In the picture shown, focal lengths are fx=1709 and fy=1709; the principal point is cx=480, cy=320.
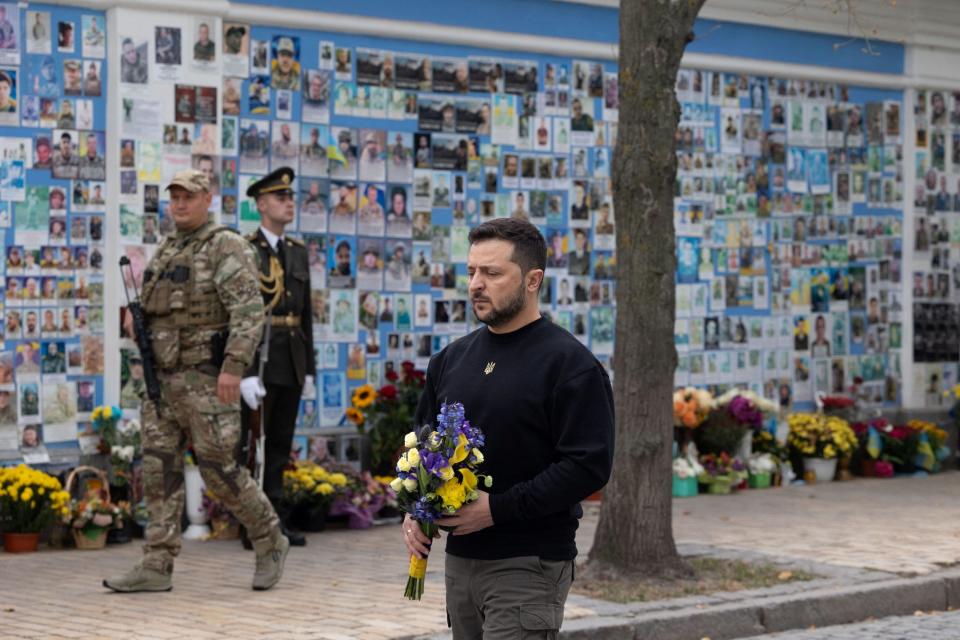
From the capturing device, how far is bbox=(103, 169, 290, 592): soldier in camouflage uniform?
933 centimetres

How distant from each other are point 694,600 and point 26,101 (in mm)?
5629

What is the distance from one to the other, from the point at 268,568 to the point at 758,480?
21.0 ft

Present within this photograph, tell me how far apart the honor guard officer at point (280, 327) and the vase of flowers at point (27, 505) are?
1.33 meters

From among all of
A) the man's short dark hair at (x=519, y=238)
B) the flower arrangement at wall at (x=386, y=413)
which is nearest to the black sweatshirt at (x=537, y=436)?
the man's short dark hair at (x=519, y=238)

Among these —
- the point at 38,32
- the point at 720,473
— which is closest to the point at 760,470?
the point at 720,473

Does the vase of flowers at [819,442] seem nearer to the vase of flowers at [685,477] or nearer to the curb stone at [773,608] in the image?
the vase of flowers at [685,477]

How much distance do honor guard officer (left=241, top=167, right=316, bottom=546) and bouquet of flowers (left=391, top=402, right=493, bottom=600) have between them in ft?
20.0

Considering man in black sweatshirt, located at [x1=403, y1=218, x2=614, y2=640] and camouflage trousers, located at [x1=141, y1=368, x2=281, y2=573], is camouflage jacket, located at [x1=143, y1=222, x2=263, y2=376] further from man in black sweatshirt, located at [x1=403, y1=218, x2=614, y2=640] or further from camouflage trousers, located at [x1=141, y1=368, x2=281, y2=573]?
man in black sweatshirt, located at [x1=403, y1=218, x2=614, y2=640]

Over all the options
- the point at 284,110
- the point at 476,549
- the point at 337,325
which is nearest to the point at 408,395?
the point at 337,325

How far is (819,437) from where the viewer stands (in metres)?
15.3

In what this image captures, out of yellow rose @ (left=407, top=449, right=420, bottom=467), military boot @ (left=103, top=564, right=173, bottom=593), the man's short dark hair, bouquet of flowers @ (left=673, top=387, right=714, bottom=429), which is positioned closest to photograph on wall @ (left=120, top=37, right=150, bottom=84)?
military boot @ (left=103, top=564, right=173, bottom=593)

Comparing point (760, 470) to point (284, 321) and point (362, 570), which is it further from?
point (362, 570)

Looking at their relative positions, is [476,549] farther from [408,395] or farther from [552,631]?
[408,395]

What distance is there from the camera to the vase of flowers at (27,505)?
10.7m
